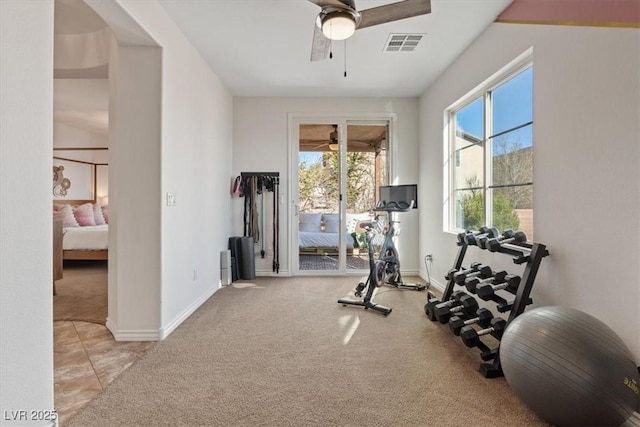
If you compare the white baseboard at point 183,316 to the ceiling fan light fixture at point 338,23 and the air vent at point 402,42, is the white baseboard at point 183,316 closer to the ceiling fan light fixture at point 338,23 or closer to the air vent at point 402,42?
the ceiling fan light fixture at point 338,23

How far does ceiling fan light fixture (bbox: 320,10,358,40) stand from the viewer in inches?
79.8

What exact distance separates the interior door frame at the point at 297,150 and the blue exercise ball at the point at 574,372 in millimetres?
3404

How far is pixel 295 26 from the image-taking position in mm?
2848

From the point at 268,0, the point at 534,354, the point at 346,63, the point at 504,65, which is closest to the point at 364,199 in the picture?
the point at 346,63

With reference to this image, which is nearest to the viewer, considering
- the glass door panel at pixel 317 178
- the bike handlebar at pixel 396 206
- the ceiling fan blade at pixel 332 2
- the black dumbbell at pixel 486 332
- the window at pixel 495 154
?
the ceiling fan blade at pixel 332 2

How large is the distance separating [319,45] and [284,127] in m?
2.32

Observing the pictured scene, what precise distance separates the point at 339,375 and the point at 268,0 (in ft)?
9.28

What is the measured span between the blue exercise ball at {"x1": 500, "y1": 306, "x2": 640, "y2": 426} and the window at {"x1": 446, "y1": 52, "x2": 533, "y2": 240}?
111cm

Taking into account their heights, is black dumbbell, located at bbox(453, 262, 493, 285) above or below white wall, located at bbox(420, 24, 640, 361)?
below

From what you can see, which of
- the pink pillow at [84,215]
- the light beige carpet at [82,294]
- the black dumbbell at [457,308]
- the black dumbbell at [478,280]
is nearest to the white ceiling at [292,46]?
the pink pillow at [84,215]

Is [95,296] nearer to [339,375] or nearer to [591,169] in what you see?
[339,375]

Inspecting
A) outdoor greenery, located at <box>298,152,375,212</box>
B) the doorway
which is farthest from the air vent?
outdoor greenery, located at <box>298,152,375,212</box>

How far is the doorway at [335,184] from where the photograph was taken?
485cm

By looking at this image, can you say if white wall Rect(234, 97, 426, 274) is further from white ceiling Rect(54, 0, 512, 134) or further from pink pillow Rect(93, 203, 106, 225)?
pink pillow Rect(93, 203, 106, 225)
